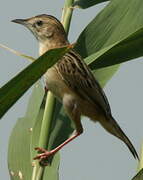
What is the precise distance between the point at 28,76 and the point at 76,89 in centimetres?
161

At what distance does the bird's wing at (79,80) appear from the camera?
9.34ft

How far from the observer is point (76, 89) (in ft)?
9.72

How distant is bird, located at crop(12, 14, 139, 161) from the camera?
2.79 m

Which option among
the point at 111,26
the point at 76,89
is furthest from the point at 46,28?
the point at 111,26

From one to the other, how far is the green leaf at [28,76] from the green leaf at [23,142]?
998 millimetres

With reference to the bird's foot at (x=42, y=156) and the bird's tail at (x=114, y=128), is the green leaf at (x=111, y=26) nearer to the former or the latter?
the bird's foot at (x=42, y=156)

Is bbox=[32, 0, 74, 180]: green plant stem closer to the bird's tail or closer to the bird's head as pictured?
the bird's tail

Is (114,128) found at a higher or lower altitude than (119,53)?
lower

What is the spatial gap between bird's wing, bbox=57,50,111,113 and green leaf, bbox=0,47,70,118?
56.8 inches

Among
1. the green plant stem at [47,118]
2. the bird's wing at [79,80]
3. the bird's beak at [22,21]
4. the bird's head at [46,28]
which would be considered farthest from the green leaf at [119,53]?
the bird's head at [46,28]

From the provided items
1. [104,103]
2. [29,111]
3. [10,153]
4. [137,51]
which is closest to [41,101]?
[29,111]

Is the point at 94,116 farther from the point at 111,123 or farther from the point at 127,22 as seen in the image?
the point at 127,22

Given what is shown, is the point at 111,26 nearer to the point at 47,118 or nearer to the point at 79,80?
the point at 47,118

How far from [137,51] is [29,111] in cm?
82
